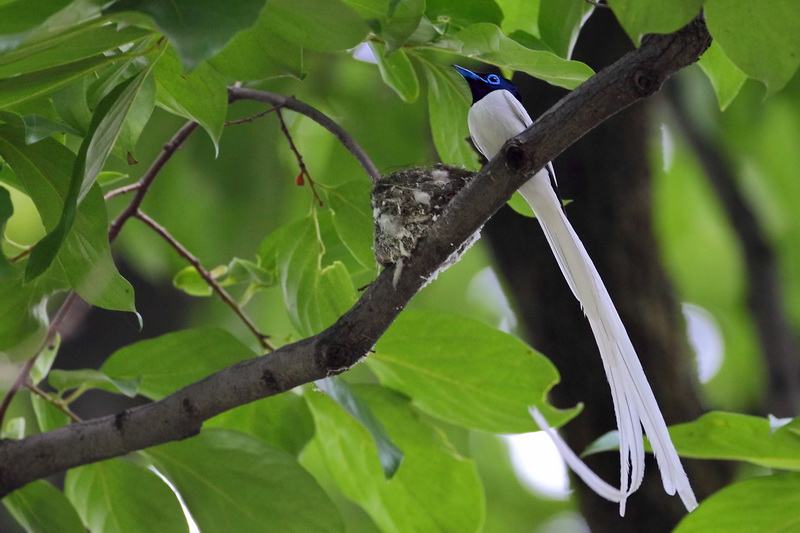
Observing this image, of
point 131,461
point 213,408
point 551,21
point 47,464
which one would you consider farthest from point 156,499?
point 551,21

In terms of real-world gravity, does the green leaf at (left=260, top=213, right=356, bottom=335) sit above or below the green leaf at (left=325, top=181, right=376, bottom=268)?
below

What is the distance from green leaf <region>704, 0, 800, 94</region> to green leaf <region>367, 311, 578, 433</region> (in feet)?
3.11

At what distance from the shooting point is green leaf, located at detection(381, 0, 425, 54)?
1.34 metres

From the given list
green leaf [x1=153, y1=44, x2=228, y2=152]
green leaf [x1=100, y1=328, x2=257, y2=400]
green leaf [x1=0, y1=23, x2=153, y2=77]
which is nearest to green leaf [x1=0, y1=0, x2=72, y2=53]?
green leaf [x1=0, y1=23, x2=153, y2=77]

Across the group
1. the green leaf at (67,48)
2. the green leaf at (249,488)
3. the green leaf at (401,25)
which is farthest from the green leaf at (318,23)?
the green leaf at (249,488)

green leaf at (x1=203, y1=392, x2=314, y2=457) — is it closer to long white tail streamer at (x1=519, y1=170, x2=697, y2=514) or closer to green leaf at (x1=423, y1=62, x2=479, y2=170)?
long white tail streamer at (x1=519, y1=170, x2=697, y2=514)

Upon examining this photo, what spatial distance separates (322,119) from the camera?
1740mm

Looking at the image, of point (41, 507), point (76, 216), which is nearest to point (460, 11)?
point (76, 216)

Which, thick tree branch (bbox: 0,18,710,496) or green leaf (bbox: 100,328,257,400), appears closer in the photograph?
thick tree branch (bbox: 0,18,710,496)

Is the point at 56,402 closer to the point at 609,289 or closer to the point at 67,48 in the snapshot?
the point at 67,48

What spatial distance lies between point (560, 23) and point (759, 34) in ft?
1.87

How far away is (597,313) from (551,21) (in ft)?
2.02

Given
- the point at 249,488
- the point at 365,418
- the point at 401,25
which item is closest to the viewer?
Answer: the point at 401,25

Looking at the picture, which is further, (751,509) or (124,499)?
(124,499)
